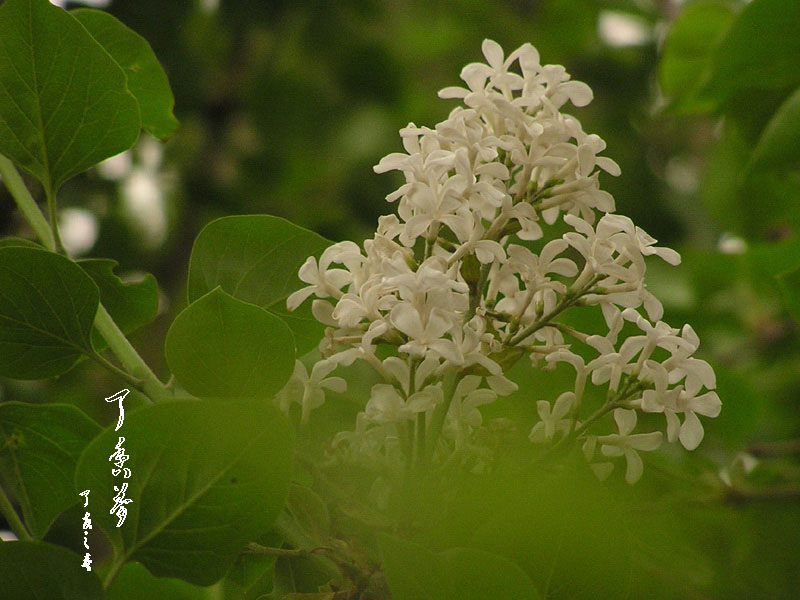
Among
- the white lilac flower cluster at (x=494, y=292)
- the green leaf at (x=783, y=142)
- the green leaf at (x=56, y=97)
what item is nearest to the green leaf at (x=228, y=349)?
the white lilac flower cluster at (x=494, y=292)

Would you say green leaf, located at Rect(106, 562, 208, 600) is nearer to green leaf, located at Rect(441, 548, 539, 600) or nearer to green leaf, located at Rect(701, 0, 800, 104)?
green leaf, located at Rect(441, 548, 539, 600)

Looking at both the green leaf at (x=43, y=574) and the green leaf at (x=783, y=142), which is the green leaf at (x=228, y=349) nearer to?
the green leaf at (x=43, y=574)

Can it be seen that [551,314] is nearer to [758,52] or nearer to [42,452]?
[42,452]

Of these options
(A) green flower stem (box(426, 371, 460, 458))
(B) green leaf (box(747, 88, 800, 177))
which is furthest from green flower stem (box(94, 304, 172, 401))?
(B) green leaf (box(747, 88, 800, 177))

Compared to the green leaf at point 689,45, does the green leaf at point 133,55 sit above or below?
above

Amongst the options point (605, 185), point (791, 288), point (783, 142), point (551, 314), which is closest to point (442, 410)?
point (551, 314)
